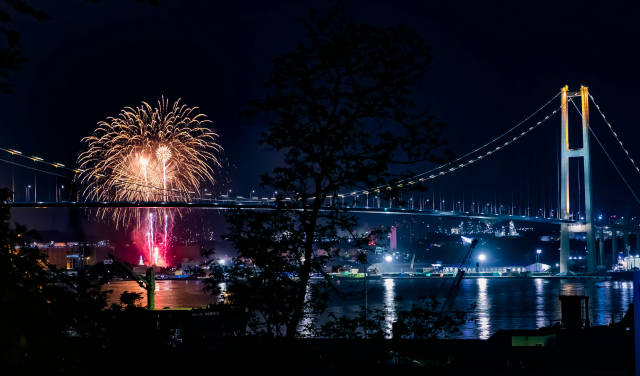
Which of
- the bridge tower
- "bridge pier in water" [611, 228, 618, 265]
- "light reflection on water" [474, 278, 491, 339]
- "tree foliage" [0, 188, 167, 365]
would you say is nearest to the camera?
"tree foliage" [0, 188, 167, 365]

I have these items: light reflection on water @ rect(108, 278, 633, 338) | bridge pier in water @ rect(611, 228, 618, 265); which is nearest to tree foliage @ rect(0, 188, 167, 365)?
light reflection on water @ rect(108, 278, 633, 338)

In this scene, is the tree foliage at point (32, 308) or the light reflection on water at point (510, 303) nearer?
the tree foliage at point (32, 308)

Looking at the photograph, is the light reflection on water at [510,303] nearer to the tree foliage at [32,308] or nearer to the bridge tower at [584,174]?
the bridge tower at [584,174]

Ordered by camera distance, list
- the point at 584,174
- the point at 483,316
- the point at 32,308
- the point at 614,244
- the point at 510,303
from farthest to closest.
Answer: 1. the point at 614,244
2. the point at 584,174
3. the point at 510,303
4. the point at 483,316
5. the point at 32,308

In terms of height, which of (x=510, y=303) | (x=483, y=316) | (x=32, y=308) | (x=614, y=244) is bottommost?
(x=510, y=303)

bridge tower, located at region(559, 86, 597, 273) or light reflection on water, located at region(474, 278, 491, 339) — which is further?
bridge tower, located at region(559, 86, 597, 273)

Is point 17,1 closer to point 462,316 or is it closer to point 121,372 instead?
point 462,316

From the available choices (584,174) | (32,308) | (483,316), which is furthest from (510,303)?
(32,308)

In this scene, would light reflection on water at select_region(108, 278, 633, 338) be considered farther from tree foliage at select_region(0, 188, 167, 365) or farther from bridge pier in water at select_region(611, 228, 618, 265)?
tree foliage at select_region(0, 188, 167, 365)

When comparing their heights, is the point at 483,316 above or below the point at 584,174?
below

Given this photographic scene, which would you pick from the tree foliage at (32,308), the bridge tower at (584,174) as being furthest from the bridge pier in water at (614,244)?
the tree foliage at (32,308)

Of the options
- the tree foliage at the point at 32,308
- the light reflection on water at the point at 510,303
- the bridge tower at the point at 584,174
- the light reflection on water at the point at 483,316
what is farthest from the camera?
the bridge tower at the point at 584,174

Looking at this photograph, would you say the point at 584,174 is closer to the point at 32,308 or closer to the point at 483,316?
the point at 483,316
